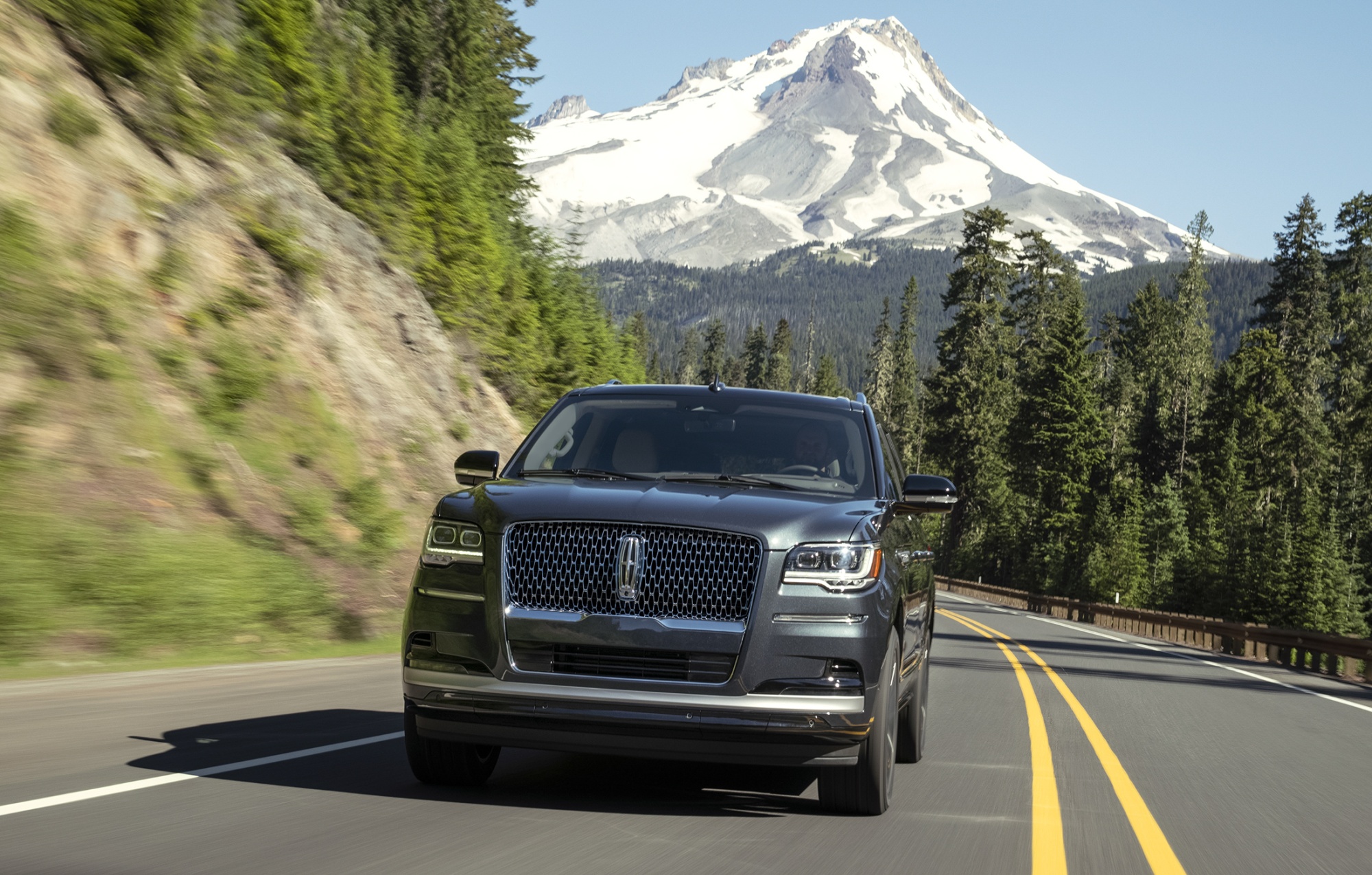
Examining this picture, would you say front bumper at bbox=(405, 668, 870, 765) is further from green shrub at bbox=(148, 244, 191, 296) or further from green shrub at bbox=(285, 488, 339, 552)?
green shrub at bbox=(148, 244, 191, 296)

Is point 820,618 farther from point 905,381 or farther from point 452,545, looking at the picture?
point 905,381

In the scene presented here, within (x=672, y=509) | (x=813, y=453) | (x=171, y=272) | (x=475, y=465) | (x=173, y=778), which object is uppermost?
(x=171, y=272)

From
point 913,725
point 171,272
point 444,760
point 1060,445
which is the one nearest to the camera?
point 444,760

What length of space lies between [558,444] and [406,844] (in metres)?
2.66

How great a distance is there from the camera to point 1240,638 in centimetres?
3081

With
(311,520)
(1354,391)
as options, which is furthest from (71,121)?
(1354,391)

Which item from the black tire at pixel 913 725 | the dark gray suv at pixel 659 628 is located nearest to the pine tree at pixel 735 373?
the black tire at pixel 913 725

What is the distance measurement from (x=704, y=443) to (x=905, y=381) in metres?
137

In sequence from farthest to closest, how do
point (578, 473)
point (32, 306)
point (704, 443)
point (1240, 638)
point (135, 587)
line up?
point (1240, 638) < point (32, 306) < point (135, 587) < point (704, 443) < point (578, 473)

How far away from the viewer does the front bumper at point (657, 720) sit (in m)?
5.79

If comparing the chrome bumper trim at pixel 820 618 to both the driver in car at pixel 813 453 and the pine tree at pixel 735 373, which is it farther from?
the pine tree at pixel 735 373

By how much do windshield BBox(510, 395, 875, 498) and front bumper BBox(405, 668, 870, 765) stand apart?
139cm

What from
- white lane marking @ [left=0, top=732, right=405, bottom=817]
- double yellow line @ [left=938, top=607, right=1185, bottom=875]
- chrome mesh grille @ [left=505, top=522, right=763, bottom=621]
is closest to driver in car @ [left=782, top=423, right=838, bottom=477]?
chrome mesh grille @ [left=505, top=522, right=763, bottom=621]

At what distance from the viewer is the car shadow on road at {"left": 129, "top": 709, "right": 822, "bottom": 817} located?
6523mm
